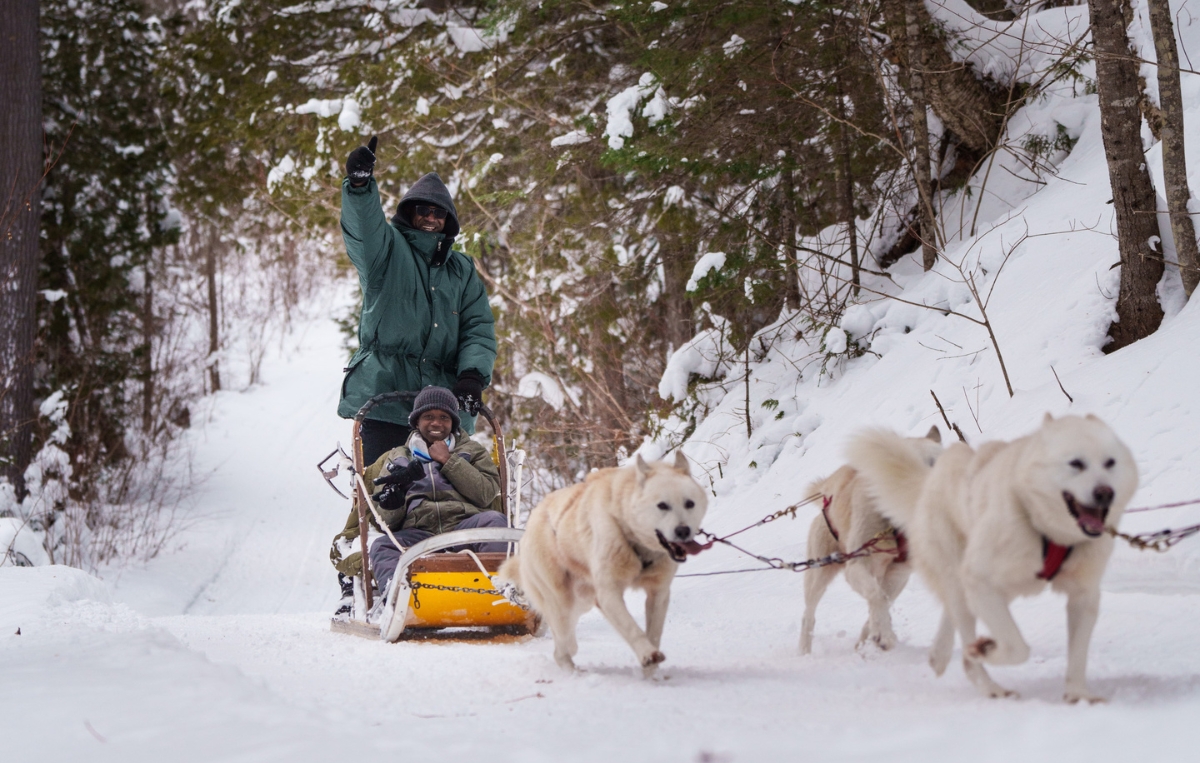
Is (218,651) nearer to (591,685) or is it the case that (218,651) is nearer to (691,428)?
(591,685)

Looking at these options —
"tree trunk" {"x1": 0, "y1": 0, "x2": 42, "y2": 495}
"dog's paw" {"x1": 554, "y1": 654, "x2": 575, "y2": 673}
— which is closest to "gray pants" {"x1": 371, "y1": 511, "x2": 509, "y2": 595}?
"dog's paw" {"x1": 554, "y1": 654, "x2": 575, "y2": 673}

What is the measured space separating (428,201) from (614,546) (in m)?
2.91

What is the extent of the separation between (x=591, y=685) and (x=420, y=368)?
107 inches

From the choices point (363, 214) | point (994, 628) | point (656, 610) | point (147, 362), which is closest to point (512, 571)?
point (656, 610)

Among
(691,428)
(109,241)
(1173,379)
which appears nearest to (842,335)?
(691,428)

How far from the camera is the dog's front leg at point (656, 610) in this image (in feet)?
12.0

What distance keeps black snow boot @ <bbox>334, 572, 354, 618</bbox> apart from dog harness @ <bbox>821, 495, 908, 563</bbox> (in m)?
2.97

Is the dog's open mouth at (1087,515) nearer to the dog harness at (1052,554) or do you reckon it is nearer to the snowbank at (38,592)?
the dog harness at (1052,554)

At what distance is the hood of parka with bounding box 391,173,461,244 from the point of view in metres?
5.66

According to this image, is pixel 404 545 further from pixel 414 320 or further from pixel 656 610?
pixel 656 610

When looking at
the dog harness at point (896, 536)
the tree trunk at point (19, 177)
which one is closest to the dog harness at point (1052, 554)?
the dog harness at point (896, 536)

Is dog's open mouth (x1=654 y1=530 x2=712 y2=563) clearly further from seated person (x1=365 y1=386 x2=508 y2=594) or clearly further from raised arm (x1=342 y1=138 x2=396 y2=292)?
raised arm (x1=342 y1=138 x2=396 y2=292)

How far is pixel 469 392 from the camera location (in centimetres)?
549

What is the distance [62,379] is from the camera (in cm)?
1162
